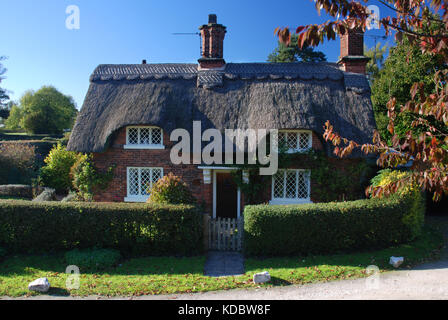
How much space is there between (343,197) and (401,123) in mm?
6446

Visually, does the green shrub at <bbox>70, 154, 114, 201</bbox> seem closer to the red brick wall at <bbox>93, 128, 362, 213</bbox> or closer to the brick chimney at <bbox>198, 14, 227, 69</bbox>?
the red brick wall at <bbox>93, 128, 362, 213</bbox>

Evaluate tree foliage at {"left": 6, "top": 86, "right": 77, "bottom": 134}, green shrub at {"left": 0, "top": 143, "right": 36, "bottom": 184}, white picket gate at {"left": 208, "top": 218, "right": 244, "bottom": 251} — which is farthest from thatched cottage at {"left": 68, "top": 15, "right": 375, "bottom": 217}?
tree foliage at {"left": 6, "top": 86, "right": 77, "bottom": 134}

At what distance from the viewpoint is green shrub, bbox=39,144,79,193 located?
51.7 ft

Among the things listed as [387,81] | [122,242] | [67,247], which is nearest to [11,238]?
[67,247]

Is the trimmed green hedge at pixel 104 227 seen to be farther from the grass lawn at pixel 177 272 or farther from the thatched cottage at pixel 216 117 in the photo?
the thatched cottage at pixel 216 117

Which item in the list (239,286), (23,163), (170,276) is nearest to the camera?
(239,286)

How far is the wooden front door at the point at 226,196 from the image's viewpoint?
1205cm

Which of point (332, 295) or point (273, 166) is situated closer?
point (332, 295)

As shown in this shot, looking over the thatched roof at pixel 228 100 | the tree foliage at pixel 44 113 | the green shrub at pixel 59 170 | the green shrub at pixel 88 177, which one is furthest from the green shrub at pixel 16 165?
the tree foliage at pixel 44 113

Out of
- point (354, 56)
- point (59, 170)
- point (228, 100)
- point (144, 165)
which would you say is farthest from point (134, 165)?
point (354, 56)

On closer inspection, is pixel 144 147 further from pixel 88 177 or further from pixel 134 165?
pixel 88 177

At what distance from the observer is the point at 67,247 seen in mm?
8727

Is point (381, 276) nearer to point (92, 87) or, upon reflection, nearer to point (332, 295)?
point (332, 295)

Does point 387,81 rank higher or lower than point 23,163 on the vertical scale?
higher
